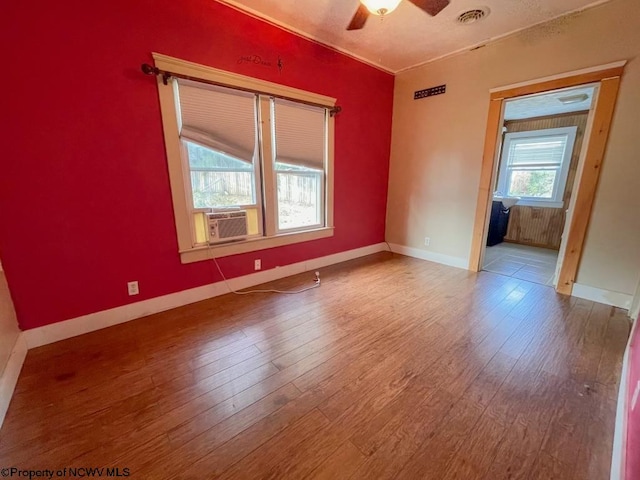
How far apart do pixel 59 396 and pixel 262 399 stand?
A: 3.82 ft

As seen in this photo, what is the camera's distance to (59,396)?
1520mm

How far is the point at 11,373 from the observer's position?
1591 millimetres

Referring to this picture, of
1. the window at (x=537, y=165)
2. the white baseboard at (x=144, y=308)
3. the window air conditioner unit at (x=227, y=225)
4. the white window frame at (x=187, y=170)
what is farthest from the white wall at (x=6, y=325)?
the window at (x=537, y=165)

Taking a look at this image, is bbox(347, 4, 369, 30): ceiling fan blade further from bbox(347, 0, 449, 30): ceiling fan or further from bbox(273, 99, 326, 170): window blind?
bbox(273, 99, 326, 170): window blind

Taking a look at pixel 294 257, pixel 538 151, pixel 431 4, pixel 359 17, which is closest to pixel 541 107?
pixel 538 151

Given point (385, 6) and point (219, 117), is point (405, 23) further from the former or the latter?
point (219, 117)

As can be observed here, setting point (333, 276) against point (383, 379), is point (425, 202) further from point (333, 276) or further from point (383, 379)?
point (383, 379)

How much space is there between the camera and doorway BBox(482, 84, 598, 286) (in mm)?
4410

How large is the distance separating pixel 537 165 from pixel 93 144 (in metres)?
6.58

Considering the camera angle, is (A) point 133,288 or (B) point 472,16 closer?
(A) point 133,288

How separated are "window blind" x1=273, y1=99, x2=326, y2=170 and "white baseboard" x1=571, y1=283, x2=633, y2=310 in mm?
3122

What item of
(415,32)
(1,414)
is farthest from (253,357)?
(415,32)

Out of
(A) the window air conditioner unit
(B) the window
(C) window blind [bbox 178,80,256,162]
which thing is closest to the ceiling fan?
(C) window blind [bbox 178,80,256,162]

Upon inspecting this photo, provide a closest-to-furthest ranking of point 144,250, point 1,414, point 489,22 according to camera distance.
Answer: point 1,414 → point 144,250 → point 489,22
